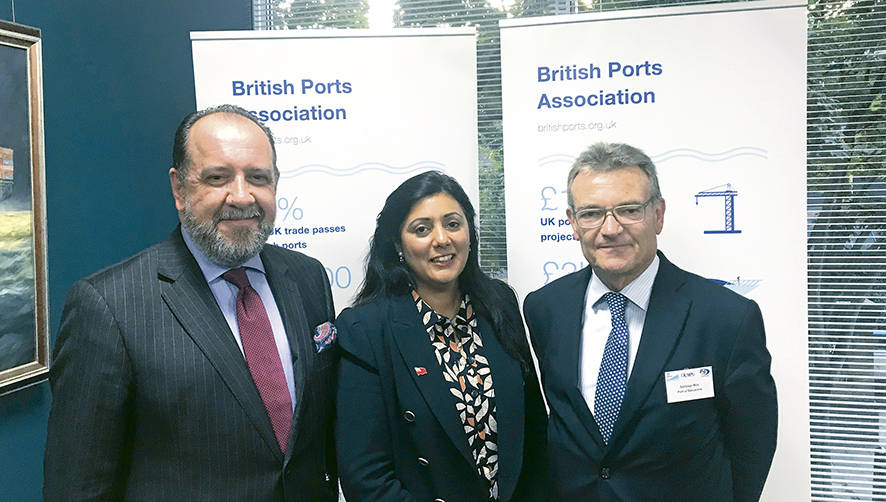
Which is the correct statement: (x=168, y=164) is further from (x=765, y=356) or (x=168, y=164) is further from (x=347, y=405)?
(x=765, y=356)

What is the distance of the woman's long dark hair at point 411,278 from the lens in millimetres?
2107

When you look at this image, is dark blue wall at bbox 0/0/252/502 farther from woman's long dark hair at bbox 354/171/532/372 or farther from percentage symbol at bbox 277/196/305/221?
woman's long dark hair at bbox 354/171/532/372

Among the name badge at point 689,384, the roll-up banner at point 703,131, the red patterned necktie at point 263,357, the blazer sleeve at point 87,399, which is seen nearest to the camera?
the blazer sleeve at point 87,399

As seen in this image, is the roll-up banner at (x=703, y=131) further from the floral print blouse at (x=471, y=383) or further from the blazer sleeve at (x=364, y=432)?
the blazer sleeve at (x=364, y=432)

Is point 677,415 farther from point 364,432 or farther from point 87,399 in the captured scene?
point 87,399

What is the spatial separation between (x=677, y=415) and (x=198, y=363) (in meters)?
1.33

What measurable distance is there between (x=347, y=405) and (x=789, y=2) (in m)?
2.33

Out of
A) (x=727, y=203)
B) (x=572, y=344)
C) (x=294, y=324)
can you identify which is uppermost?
(x=727, y=203)

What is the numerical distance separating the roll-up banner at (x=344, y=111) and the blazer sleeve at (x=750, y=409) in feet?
4.42

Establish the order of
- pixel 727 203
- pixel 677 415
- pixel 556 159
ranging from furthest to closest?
1. pixel 556 159
2. pixel 727 203
3. pixel 677 415

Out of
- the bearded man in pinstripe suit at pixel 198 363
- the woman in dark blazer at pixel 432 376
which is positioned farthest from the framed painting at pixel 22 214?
the woman in dark blazer at pixel 432 376

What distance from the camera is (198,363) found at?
1588 millimetres

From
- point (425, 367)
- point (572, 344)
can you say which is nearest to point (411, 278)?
point (425, 367)

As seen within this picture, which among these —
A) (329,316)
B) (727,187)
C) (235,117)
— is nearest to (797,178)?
(727,187)
